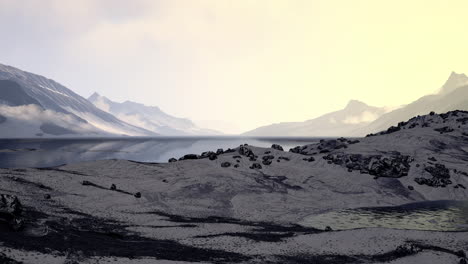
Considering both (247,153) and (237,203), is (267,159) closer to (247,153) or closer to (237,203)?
(247,153)

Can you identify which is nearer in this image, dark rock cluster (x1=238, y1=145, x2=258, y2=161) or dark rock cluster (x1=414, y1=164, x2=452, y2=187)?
dark rock cluster (x1=414, y1=164, x2=452, y2=187)

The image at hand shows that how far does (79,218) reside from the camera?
33.1 metres

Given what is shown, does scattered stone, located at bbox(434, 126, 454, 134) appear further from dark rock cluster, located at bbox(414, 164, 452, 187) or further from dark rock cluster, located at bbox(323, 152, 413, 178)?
dark rock cluster, located at bbox(414, 164, 452, 187)

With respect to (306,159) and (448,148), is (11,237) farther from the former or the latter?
(448,148)

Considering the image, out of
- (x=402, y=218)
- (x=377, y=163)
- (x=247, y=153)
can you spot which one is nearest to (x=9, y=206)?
(x=402, y=218)

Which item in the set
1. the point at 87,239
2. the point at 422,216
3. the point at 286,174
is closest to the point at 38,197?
the point at 87,239

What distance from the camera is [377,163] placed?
2441 inches

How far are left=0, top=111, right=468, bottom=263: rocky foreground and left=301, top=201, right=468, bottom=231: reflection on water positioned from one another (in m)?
2.93

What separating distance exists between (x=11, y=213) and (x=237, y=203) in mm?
26374

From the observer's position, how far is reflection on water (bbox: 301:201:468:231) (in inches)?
1465

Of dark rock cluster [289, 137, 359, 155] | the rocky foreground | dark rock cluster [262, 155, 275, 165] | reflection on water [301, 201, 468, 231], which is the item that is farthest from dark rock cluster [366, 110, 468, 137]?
reflection on water [301, 201, 468, 231]

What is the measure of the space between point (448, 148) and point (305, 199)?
4270 cm

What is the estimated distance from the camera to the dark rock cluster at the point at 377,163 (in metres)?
60.8

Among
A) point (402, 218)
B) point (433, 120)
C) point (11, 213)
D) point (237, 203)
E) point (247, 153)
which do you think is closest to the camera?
point (11, 213)
